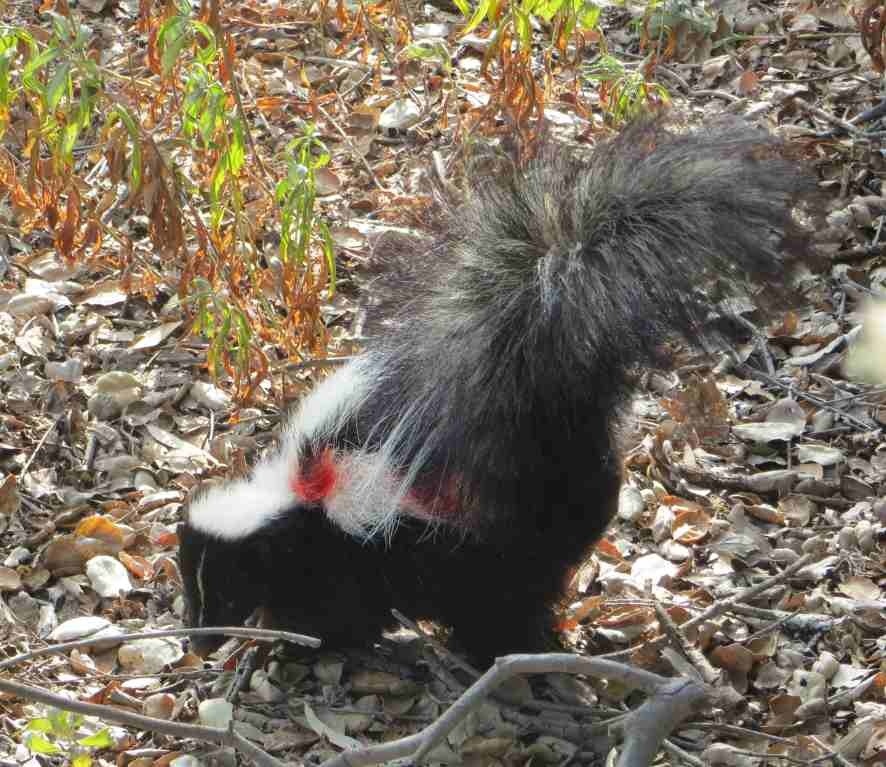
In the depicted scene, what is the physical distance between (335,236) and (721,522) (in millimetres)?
2199

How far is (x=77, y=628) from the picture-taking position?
444 centimetres

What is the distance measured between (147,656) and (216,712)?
15.2 inches

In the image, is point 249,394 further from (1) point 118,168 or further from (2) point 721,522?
(2) point 721,522

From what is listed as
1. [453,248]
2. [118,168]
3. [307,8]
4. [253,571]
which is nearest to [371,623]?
[253,571]

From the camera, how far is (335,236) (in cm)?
583

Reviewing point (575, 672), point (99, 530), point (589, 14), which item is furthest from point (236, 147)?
point (575, 672)

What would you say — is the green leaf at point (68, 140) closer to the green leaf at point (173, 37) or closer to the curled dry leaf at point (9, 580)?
the green leaf at point (173, 37)

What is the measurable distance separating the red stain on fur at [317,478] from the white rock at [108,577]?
100 centimetres

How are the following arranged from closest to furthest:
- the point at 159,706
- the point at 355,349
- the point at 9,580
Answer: the point at 159,706 < the point at 9,580 < the point at 355,349

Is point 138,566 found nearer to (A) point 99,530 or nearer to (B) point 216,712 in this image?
(A) point 99,530

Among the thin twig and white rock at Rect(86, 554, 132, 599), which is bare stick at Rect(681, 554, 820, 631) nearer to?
white rock at Rect(86, 554, 132, 599)

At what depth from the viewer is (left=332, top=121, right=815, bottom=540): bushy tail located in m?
3.25

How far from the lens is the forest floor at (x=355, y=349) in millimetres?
4008

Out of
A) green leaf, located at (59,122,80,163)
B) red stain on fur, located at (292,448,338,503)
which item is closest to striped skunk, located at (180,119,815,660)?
red stain on fur, located at (292,448,338,503)
